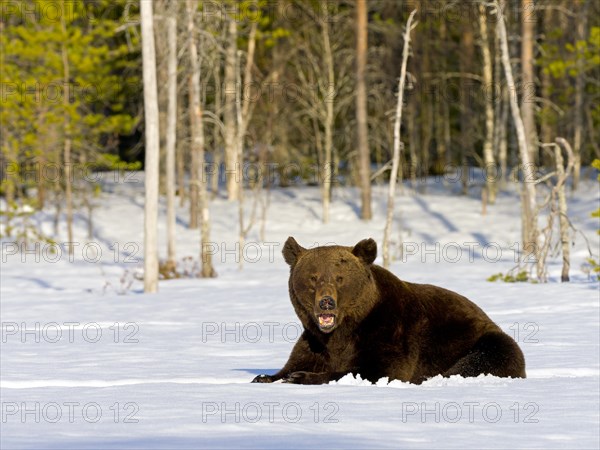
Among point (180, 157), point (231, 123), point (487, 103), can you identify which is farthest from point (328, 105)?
point (180, 157)

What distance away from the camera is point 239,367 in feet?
30.8

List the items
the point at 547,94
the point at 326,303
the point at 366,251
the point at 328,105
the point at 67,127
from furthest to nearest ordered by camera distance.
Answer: the point at 547,94 < the point at 328,105 < the point at 67,127 < the point at 366,251 < the point at 326,303

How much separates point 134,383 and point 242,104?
90.0 ft

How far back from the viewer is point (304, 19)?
3453 cm

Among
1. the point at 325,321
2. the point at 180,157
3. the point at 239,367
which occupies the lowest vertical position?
the point at 180,157

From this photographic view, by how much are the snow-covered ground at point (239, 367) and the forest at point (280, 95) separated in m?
2.11

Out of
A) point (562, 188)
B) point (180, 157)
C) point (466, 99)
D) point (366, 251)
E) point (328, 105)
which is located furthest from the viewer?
point (466, 99)

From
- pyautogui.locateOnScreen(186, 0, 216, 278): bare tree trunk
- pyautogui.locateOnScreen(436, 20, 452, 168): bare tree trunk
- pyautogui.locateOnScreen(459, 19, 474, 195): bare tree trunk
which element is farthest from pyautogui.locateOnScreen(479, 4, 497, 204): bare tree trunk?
pyautogui.locateOnScreen(186, 0, 216, 278): bare tree trunk

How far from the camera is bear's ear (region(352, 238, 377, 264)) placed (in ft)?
23.4

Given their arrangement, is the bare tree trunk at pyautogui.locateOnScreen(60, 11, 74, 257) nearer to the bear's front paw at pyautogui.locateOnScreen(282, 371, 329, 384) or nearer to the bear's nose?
the bear's front paw at pyautogui.locateOnScreen(282, 371, 329, 384)

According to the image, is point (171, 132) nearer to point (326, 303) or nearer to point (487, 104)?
point (487, 104)

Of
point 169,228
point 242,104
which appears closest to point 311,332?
point 169,228

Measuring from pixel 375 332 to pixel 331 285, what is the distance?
0.48 metres

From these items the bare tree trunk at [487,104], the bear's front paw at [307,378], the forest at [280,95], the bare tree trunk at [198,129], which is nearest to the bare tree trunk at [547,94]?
the forest at [280,95]
